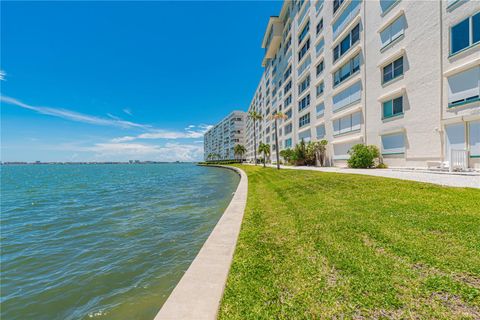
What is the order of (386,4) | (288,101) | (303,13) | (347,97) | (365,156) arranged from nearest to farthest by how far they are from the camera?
1. (386,4)
2. (365,156)
3. (347,97)
4. (303,13)
5. (288,101)

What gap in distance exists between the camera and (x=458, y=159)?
39.2 ft

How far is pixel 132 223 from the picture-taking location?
10.4 m

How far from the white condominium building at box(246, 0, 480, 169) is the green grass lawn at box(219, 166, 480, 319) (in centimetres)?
930

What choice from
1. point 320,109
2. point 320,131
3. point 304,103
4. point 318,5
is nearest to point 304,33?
point 318,5

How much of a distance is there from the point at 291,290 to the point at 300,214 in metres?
4.50

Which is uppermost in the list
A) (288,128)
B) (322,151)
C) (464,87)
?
(288,128)

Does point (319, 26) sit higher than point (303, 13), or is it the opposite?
point (303, 13)

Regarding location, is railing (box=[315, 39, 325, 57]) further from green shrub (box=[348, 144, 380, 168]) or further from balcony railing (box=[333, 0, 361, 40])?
green shrub (box=[348, 144, 380, 168])

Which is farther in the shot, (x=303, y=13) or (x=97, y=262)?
(x=303, y=13)

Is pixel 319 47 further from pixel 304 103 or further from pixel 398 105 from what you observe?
pixel 398 105

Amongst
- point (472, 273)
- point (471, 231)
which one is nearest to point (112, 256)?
point (472, 273)

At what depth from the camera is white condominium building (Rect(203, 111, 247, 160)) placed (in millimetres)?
121438

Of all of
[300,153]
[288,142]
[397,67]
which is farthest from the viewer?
[288,142]

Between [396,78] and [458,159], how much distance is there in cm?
846
